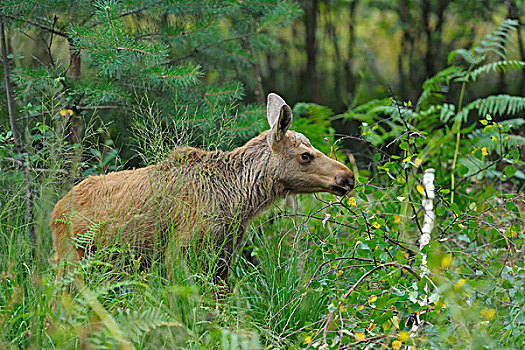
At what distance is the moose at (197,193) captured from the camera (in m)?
4.17

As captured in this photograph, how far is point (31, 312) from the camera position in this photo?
3088mm

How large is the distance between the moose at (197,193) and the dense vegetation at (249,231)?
157 mm

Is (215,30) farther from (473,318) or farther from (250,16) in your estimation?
(473,318)

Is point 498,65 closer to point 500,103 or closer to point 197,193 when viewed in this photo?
point 500,103

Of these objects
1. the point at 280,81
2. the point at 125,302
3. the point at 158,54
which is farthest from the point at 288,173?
the point at 280,81

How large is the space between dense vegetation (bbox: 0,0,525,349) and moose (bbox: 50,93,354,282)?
6.2 inches

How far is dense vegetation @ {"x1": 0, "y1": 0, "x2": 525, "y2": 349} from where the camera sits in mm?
3246

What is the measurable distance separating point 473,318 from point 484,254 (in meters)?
2.83

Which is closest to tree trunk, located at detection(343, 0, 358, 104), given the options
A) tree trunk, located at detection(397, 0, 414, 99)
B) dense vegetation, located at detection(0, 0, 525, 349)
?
tree trunk, located at detection(397, 0, 414, 99)

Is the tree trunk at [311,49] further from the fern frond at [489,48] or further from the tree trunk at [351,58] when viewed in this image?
the fern frond at [489,48]

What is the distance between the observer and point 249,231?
5.26 metres

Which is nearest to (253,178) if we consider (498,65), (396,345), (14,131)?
(14,131)

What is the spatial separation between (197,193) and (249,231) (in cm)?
98

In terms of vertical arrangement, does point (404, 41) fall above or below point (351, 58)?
above
